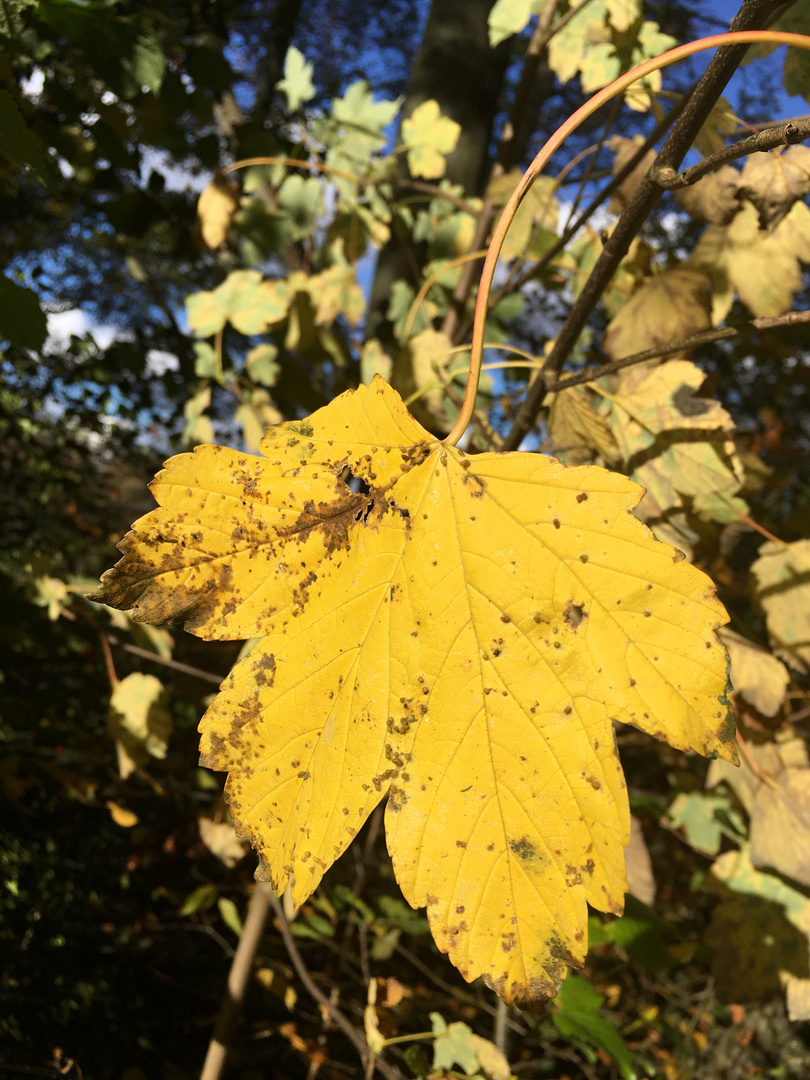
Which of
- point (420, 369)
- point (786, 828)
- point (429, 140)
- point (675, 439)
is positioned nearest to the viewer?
point (675, 439)

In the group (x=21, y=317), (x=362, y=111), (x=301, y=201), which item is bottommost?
(x=21, y=317)

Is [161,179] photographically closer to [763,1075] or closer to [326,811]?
[326,811]

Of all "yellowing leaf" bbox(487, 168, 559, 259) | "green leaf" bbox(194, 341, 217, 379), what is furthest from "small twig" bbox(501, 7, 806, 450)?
"green leaf" bbox(194, 341, 217, 379)

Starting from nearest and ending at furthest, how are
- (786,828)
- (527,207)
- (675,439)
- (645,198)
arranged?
(645,198), (675,439), (786,828), (527,207)

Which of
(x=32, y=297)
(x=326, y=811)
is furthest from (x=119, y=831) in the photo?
(x=326, y=811)

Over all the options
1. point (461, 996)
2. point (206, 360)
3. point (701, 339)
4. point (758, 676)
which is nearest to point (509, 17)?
point (206, 360)

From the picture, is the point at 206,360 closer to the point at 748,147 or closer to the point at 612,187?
the point at 612,187

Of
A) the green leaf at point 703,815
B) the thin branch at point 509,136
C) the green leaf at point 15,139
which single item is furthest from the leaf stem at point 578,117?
the green leaf at point 703,815

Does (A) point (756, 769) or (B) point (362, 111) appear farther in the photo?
(B) point (362, 111)
